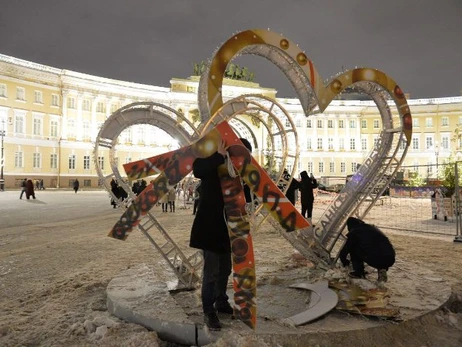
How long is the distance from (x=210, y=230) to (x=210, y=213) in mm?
161

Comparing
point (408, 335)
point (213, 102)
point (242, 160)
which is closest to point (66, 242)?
point (213, 102)

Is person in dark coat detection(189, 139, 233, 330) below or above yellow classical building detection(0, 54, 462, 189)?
below

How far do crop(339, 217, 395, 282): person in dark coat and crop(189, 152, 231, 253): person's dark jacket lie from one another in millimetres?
2095

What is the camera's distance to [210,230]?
328 centimetres

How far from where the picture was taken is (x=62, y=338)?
3.37m

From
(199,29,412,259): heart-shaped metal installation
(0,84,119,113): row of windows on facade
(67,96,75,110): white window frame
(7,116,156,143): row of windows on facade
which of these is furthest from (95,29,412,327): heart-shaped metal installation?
(67,96,75,110): white window frame

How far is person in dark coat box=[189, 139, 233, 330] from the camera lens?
3264 mm

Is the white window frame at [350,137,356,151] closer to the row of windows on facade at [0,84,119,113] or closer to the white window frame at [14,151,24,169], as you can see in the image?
the row of windows on facade at [0,84,119,113]

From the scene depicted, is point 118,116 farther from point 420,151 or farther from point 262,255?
point 420,151

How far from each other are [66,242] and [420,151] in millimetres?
63695

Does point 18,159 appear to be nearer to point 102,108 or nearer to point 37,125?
point 37,125

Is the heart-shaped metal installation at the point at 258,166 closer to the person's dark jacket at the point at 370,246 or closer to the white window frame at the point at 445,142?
the person's dark jacket at the point at 370,246

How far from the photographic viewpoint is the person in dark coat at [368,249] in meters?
4.46

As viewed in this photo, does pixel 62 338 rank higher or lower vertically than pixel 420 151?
lower
